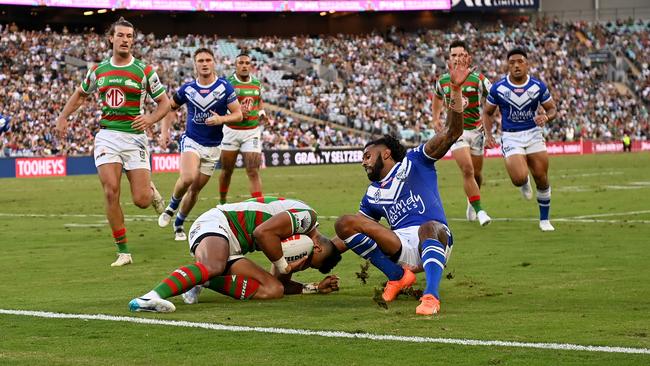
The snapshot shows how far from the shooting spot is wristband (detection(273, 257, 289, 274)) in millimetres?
9719

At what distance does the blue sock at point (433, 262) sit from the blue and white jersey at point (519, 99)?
876 centimetres

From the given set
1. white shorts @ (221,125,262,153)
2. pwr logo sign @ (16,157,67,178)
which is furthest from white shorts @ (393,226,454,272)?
pwr logo sign @ (16,157,67,178)

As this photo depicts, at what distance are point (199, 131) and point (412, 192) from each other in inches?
307

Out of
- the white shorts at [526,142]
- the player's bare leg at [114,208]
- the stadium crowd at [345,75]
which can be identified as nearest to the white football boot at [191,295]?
the player's bare leg at [114,208]

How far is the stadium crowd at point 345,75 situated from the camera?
49.8m

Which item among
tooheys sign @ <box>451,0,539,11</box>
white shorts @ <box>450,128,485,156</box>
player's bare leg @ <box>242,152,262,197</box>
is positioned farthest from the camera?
tooheys sign @ <box>451,0,539,11</box>

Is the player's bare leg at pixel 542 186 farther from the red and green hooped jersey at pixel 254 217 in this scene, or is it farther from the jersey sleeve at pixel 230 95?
the red and green hooped jersey at pixel 254 217

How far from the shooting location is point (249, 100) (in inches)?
803

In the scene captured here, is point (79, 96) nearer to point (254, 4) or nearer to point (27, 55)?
point (27, 55)

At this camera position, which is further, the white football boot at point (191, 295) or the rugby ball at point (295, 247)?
the rugby ball at point (295, 247)

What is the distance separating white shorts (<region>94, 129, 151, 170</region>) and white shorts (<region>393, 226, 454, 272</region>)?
4784 mm

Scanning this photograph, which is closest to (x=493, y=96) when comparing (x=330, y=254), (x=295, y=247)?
(x=330, y=254)

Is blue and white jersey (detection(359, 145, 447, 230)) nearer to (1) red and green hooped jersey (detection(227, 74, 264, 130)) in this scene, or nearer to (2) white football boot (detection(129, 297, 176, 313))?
(2) white football boot (detection(129, 297, 176, 313))

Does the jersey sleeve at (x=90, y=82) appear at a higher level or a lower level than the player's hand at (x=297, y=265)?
higher
